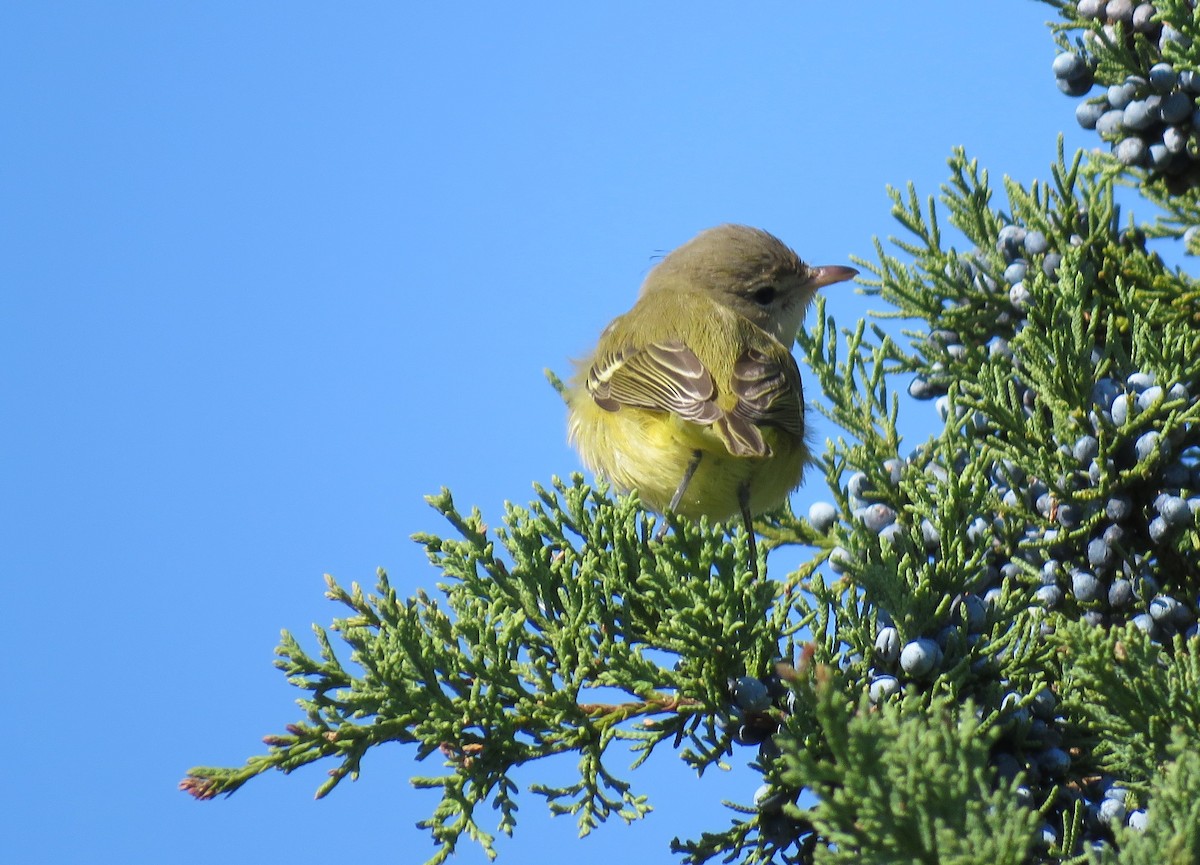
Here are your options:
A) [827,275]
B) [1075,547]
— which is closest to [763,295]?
[827,275]

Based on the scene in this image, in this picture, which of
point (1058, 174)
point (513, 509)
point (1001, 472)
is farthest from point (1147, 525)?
point (513, 509)

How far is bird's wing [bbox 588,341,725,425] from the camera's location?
4527 mm

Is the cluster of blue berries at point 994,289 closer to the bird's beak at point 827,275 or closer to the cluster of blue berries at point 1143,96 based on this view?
the cluster of blue berries at point 1143,96

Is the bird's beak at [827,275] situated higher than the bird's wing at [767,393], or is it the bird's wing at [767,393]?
the bird's beak at [827,275]

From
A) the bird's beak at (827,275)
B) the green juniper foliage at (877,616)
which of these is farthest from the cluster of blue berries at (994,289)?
the bird's beak at (827,275)

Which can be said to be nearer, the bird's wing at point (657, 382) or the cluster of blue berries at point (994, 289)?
the cluster of blue berries at point (994, 289)

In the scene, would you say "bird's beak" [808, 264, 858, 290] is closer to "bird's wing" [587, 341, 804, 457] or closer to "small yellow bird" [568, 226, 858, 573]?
"small yellow bird" [568, 226, 858, 573]

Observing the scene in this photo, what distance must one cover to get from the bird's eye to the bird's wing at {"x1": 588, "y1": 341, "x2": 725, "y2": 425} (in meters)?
1.08

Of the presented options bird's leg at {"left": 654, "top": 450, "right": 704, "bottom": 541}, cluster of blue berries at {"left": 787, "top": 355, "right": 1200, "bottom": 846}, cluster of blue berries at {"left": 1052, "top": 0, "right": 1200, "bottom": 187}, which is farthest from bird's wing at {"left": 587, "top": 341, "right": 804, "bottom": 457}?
cluster of blue berries at {"left": 1052, "top": 0, "right": 1200, "bottom": 187}

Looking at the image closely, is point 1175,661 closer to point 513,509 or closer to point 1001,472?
point 1001,472

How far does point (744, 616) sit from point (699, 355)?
2.35 metres

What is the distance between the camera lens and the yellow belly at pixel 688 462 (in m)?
4.50

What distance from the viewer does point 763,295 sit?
6.34m

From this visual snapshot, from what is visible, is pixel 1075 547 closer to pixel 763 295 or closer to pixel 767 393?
pixel 767 393
